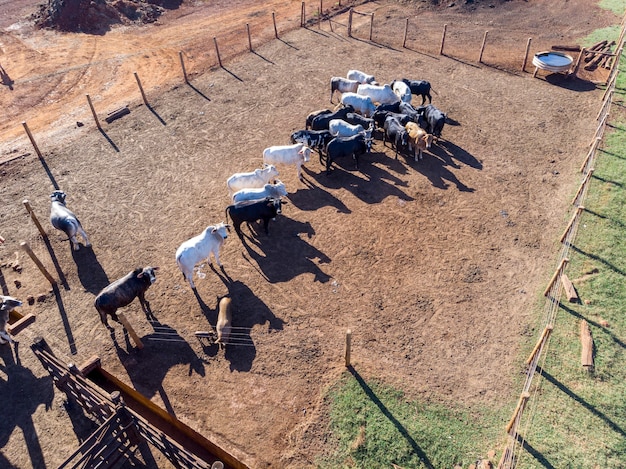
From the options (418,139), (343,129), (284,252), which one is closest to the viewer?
(284,252)

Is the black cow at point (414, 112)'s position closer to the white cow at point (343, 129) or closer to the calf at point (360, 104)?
the calf at point (360, 104)

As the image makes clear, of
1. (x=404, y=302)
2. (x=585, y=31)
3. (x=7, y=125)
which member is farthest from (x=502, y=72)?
(x=7, y=125)

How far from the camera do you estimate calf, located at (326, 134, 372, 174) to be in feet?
56.7

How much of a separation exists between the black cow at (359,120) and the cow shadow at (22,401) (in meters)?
14.7

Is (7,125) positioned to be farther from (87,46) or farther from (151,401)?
(151,401)

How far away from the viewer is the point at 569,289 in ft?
42.4

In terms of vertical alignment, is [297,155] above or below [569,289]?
above

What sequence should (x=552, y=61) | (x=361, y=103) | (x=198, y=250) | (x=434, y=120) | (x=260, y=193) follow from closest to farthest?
(x=198, y=250) → (x=260, y=193) → (x=434, y=120) → (x=361, y=103) → (x=552, y=61)

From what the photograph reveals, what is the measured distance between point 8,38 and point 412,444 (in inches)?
1449

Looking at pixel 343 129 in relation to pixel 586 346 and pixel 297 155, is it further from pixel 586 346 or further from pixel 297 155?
pixel 586 346

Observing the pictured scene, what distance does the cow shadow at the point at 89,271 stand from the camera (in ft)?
45.0

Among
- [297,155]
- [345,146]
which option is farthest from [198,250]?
[345,146]

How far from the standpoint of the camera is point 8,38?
30.4 m

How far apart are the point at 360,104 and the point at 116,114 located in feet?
40.2
